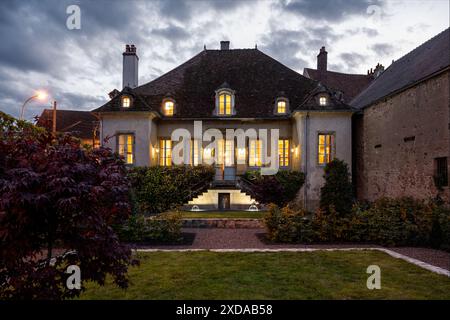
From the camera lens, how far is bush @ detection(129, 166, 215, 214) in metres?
16.8

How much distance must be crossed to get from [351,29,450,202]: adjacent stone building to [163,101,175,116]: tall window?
1158 cm

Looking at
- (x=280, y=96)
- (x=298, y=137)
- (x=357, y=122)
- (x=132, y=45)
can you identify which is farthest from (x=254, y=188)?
(x=132, y=45)

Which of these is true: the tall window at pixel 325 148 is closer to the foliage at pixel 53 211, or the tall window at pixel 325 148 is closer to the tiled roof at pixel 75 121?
the foliage at pixel 53 211

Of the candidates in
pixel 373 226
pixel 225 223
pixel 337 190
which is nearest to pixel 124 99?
pixel 225 223

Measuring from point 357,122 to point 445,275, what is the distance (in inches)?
552

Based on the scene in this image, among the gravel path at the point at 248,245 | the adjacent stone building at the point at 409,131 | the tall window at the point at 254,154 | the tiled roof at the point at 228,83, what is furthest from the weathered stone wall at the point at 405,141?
the tall window at the point at 254,154

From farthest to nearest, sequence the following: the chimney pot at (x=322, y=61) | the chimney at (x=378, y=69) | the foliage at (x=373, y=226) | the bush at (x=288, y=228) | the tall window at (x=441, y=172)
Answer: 1. the chimney at (x=378, y=69)
2. the chimney pot at (x=322, y=61)
3. the tall window at (x=441, y=172)
4. the bush at (x=288, y=228)
5. the foliage at (x=373, y=226)

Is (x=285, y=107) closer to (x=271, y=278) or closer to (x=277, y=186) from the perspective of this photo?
(x=277, y=186)

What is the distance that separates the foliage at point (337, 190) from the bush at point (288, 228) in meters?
2.55

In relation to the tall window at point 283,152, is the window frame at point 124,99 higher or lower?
higher

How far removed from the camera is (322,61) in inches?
1129

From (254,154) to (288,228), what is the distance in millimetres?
9508

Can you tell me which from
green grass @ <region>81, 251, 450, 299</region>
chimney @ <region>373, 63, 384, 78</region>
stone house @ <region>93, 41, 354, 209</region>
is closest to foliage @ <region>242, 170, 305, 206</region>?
stone house @ <region>93, 41, 354, 209</region>

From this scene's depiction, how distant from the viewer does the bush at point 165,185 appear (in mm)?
16812
